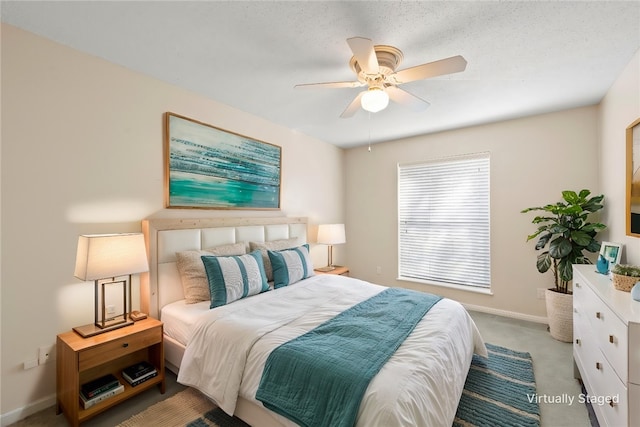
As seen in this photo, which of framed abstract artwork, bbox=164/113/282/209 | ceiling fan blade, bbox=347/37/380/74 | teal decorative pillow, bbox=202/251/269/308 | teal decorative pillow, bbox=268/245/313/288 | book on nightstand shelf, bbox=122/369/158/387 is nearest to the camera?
ceiling fan blade, bbox=347/37/380/74

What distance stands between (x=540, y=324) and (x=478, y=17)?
341cm

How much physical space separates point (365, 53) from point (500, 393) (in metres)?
2.52

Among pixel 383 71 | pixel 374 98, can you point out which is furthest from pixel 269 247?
pixel 383 71

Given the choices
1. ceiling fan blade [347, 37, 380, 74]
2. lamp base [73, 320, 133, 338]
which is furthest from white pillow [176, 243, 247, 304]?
ceiling fan blade [347, 37, 380, 74]

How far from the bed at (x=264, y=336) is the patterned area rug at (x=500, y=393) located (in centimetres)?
22

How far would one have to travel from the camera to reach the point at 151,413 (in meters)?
1.90

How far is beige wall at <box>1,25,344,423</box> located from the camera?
1.83 metres

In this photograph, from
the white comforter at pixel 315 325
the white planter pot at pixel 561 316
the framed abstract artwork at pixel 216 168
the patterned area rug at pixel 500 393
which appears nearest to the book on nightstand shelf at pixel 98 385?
the white comforter at pixel 315 325

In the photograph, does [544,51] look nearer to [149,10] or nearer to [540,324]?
[149,10]

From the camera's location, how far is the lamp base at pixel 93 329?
1908 millimetres

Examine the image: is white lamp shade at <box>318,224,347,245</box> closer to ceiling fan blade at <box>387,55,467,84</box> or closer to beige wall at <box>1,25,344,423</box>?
beige wall at <box>1,25,344,423</box>

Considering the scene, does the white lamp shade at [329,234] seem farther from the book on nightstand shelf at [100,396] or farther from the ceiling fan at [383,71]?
the book on nightstand shelf at [100,396]

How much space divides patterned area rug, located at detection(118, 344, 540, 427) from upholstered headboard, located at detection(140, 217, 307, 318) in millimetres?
747

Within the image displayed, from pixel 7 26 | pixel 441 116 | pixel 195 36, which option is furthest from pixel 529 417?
pixel 7 26
